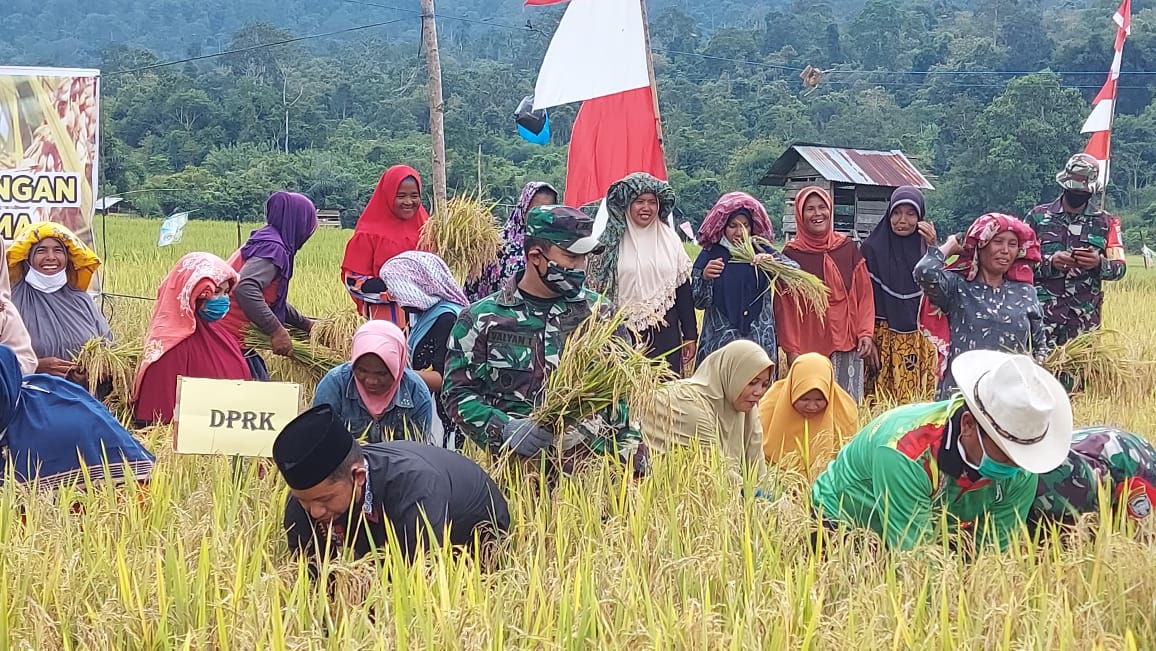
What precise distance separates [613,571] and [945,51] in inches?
1662

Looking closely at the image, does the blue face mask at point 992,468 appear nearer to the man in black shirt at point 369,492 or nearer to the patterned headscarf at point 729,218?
the man in black shirt at point 369,492

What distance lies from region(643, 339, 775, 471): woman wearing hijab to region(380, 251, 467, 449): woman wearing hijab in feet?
3.18

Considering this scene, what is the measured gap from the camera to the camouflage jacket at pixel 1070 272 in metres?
6.04

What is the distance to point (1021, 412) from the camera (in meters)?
2.69

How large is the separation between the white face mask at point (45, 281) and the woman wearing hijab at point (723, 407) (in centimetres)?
260

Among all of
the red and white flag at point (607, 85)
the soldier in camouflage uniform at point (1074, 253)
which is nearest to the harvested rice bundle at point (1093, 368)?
the soldier in camouflage uniform at point (1074, 253)

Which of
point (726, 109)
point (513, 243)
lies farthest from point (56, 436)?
point (726, 109)

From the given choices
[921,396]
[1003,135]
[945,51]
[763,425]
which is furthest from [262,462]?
[945,51]

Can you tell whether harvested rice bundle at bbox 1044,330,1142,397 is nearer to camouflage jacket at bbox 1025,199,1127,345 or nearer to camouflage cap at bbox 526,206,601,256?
camouflage jacket at bbox 1025,199,1127,345

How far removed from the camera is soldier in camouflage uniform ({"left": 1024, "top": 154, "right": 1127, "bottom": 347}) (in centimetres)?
597

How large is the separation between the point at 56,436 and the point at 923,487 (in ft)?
7.54

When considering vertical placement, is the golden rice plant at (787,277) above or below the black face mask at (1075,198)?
below

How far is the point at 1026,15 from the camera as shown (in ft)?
141

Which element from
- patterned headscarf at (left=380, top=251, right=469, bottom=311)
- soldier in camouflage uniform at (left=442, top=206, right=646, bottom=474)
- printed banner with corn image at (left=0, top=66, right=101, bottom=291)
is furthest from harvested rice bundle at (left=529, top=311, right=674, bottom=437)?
printed banner with corn image at (left=0, top=66, right=101, bottom=291)
